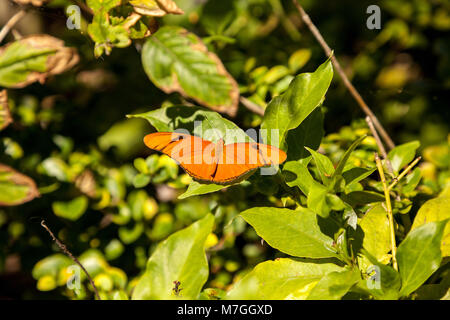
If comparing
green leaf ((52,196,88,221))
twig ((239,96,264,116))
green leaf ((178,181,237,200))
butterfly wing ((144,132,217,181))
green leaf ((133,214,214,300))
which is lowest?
green leaf ((52,196,88,221))

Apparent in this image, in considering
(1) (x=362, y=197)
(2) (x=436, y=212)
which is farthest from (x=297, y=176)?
(2) (x=436, y=212)

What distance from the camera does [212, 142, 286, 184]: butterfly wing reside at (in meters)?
0.78

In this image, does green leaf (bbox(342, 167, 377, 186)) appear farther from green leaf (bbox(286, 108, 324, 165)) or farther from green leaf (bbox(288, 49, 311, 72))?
green leaf (bbox(288, 49, 311, 72))

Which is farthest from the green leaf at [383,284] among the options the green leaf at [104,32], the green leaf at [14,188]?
the green leaf at [14,188]

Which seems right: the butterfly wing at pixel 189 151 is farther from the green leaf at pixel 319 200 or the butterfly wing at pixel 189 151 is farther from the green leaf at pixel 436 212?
the green leaf at pixel 436 212

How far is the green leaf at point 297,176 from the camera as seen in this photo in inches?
33.8

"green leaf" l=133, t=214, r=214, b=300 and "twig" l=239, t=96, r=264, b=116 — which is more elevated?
"twig" l=239, t=96, r=264, b=116

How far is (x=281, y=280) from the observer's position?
0.82m

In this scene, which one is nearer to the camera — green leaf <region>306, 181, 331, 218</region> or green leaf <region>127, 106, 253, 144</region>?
green leaf <region>306, 181, 331, 218</region>

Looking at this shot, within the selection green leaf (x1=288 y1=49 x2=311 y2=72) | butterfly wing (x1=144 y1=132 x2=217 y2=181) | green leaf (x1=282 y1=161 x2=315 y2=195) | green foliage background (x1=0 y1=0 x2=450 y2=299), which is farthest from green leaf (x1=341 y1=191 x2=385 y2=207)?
green leaf (x1=288 y1=49 x2=311 y2=72)

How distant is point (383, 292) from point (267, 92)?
0.77 m

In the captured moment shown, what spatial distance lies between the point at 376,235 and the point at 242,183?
43 centimetres
